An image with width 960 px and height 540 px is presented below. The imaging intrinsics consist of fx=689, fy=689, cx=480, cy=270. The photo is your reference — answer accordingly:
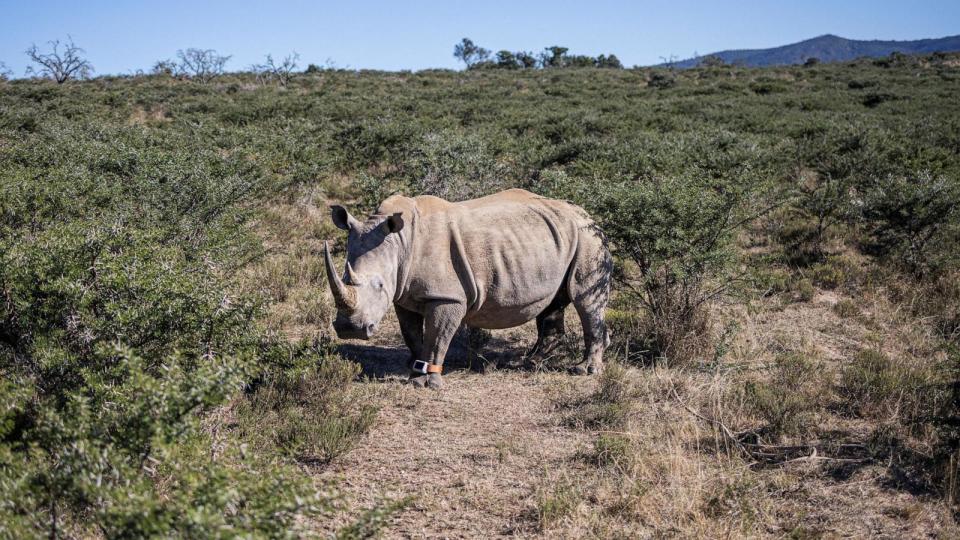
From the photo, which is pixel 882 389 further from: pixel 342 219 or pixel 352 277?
pixel 342 219

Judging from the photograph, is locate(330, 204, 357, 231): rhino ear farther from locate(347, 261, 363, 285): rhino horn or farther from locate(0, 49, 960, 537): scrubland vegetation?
locate(0, 49, 960, 537): scrubland vegetation

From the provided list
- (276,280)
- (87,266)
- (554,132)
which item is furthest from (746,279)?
(554,132)

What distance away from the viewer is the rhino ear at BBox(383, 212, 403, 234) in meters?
5.48

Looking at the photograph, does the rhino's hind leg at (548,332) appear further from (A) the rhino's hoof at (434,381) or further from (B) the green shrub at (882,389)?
(B) the green shrub at (882,389)

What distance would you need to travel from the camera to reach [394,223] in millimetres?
5516

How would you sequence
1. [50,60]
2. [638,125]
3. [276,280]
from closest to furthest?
[276,280]
[638,125]
[50,60]

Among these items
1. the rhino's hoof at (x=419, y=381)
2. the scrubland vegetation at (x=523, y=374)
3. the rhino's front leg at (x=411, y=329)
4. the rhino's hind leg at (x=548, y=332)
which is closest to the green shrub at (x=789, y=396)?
the scrubland vegetation at (x=523, y=374)

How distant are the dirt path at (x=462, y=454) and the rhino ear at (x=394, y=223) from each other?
1.43 m

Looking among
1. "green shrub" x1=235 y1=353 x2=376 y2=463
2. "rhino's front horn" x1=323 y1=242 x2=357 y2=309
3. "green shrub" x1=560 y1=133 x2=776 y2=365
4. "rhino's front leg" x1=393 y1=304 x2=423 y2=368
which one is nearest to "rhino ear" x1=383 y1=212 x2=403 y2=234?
"rhino's front horn" x1=323 y1=242 x2=357 y2=309

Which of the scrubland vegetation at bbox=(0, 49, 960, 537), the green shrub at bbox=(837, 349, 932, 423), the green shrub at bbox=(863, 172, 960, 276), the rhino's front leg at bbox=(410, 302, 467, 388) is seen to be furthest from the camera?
the green shrub at bbox=(863, 172, 960, 276)

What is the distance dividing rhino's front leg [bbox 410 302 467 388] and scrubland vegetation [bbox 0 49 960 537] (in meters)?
0.64

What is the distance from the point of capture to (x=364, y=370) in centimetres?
656

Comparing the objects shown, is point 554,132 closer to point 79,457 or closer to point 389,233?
point 389,233

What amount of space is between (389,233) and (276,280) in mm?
3526
